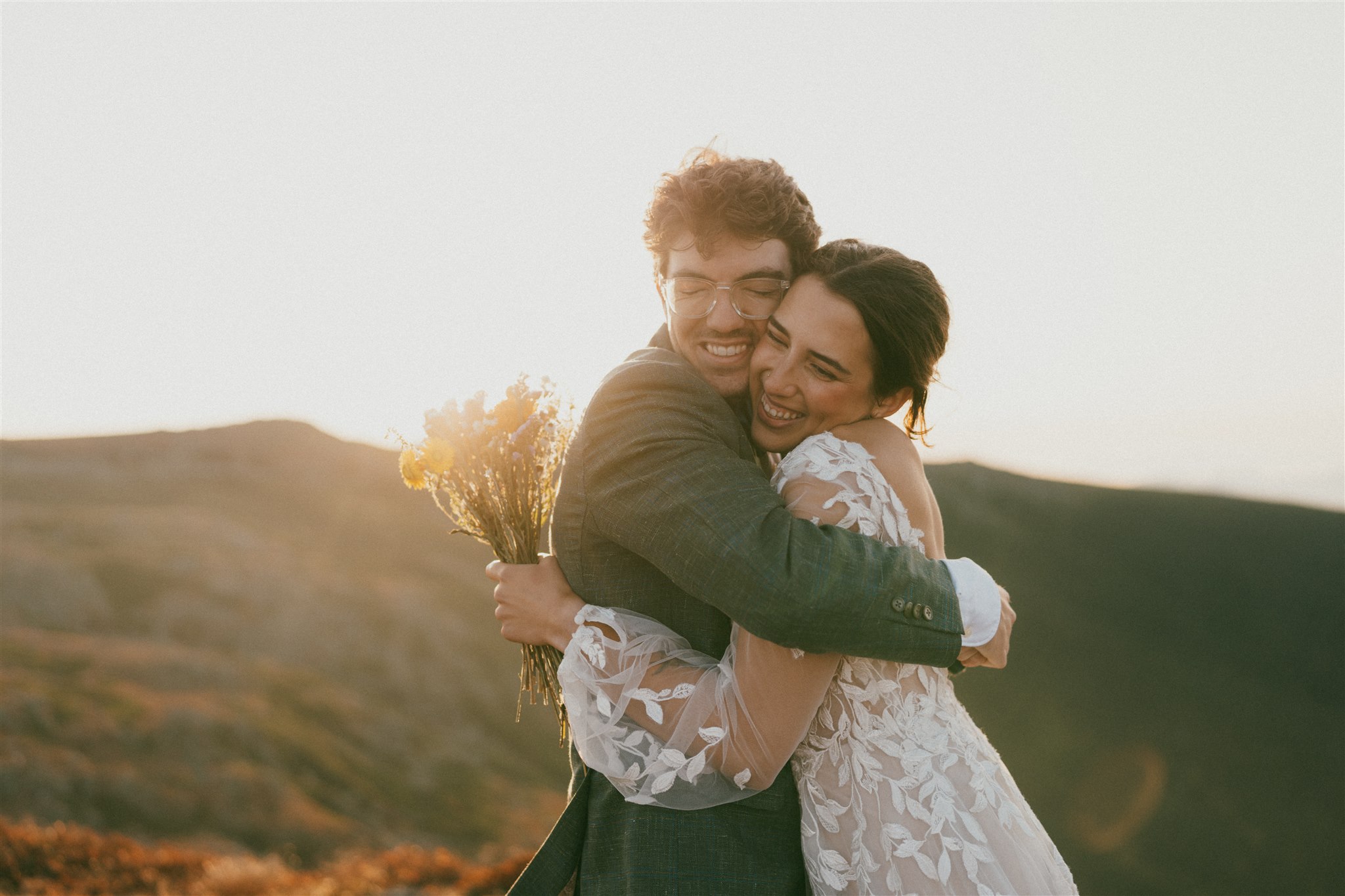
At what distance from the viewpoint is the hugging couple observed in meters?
1.97

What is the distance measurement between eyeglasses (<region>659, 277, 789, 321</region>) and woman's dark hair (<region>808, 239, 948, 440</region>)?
23cm

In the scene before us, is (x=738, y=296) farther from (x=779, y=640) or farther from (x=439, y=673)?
(x=439, y=673)

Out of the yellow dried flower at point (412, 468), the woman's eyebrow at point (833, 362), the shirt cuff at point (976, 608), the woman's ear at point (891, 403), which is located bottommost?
the shirt cuff at point (976, 608)

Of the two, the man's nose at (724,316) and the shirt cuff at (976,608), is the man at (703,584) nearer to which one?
the shirt cuff at (976,608)

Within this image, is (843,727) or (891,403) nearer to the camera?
(843,727)

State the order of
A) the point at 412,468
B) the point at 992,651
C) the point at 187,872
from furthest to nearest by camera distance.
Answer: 1. the point at 187,872
2. the point at 412,468
3. the point at 992,651

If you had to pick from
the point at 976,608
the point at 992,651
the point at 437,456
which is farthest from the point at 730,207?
the point at 992,651

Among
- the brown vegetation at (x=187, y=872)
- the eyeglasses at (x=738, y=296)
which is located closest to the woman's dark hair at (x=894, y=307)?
the eyeglasses at (x=738, y=296)

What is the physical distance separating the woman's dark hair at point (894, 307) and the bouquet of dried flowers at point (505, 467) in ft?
3.26

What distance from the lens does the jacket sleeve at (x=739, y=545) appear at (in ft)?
6.15

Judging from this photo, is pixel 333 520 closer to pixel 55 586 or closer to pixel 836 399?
pixel 55 586

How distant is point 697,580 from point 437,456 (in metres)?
1.10

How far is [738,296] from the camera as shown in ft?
9.25

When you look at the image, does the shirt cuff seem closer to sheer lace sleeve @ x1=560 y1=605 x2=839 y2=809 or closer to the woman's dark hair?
sheer lace sleeve @ x1=560 y1=605 x2=839 y2=809
